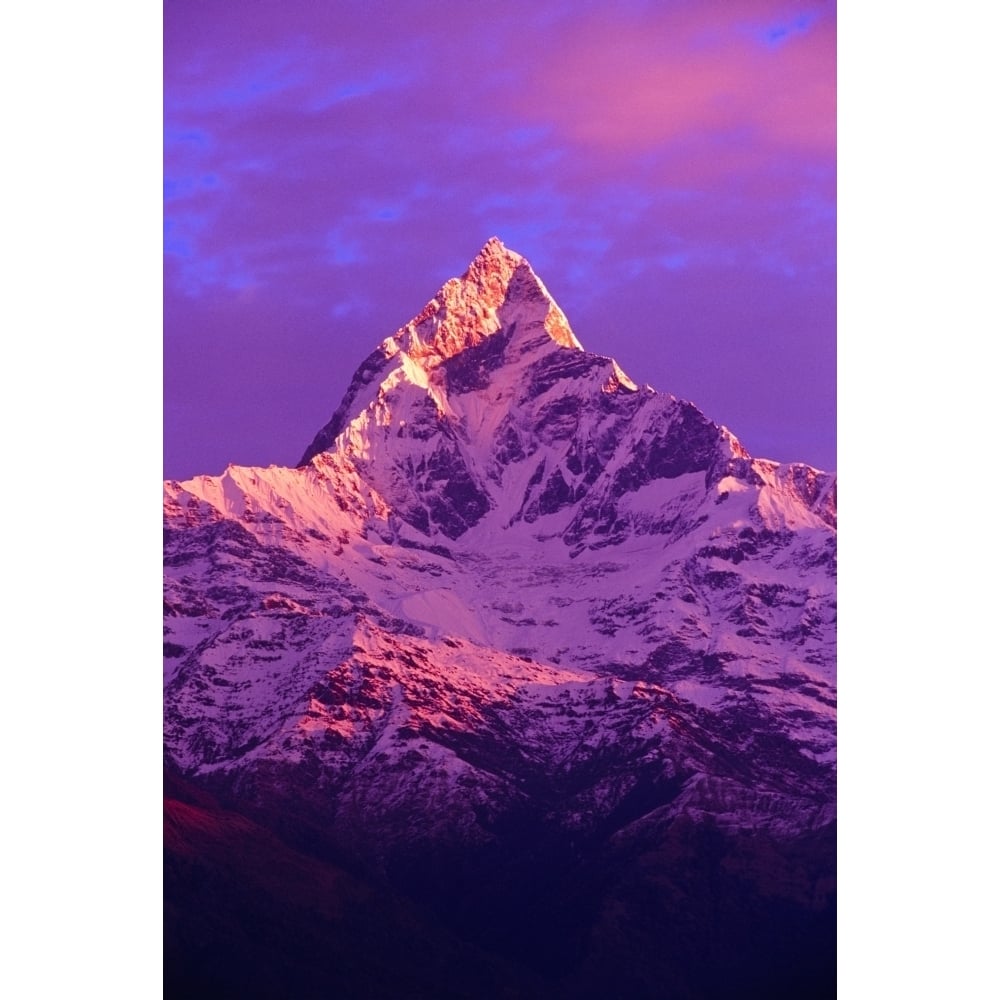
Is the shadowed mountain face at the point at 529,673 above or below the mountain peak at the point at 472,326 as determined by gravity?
below

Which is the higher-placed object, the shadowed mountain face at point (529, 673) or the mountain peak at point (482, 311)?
the mountain peak at point (482, 311)

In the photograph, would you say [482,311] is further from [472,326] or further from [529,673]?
[529,673]

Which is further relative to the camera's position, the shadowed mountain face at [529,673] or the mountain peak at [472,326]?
the mountain peak at [472,326]

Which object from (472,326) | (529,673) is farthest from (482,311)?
(529,673)

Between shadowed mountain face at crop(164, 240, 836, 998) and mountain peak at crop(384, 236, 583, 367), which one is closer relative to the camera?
shadowed mountain face at crop(164, 240, 836, 998)

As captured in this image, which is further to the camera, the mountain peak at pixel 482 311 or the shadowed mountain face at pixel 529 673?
the mountain peak at pixel 482 311
